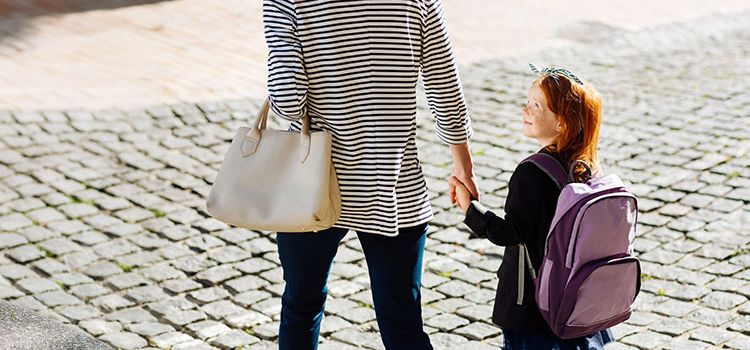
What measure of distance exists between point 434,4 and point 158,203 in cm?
352

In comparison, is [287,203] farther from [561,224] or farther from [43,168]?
[43,168]

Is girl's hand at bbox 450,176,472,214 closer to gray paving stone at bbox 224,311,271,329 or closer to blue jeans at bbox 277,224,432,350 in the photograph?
blue jeans at bbox 277,224,432,350

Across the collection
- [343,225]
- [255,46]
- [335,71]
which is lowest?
[255,46]

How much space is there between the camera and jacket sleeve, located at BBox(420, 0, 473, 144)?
3426 mm

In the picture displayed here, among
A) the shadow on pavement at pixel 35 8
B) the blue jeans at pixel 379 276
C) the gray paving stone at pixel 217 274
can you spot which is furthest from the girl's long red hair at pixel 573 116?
the shadow on pavement at pixel 35 8

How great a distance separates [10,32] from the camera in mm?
10039

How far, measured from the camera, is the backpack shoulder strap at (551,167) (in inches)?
141

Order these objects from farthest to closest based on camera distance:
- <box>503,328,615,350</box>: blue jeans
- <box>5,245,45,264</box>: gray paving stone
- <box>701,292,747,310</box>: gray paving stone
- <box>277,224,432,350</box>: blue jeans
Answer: <box>5,245,45,264</box>: gray paving stone
<box>701,292,747,310</box>: gray paving stone
<box>503,328,615,350</box>: blue jeans
<box>277,224,432,350</box>: blue jeans

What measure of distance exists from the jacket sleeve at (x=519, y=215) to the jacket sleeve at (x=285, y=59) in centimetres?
68

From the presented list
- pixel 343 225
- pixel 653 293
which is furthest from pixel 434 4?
pixel 653 293

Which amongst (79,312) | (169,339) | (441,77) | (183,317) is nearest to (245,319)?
(183,317)

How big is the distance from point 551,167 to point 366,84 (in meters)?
0.66

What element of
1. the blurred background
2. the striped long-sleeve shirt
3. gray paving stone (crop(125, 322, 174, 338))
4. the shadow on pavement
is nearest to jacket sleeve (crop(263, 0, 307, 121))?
the striped long-sleeve shirt

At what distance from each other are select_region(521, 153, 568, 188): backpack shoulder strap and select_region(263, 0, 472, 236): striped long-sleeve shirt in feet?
0.96
